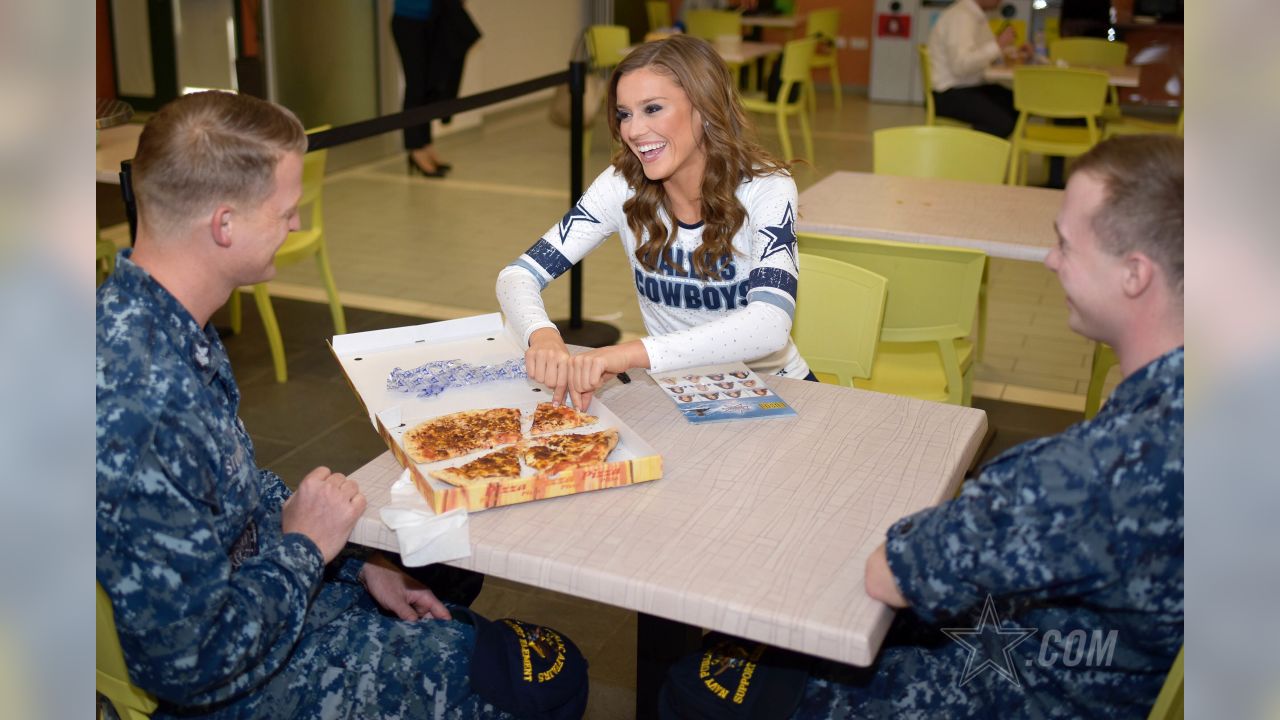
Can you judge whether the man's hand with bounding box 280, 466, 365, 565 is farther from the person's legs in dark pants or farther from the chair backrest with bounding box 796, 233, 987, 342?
the person's legs in dark pants

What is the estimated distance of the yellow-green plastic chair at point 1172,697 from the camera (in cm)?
127

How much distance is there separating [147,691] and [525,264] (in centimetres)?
120

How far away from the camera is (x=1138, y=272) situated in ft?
4.09

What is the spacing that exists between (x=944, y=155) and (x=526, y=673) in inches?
129

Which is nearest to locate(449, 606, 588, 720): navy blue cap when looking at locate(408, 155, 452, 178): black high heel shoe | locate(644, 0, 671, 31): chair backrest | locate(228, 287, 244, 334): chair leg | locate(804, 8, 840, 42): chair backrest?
locate(228, 287, 244, 334): chair leg

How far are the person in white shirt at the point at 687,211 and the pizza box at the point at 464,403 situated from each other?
99 millimetres

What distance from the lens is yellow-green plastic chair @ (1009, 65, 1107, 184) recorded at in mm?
6305

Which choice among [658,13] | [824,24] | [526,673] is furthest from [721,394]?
[658,13]

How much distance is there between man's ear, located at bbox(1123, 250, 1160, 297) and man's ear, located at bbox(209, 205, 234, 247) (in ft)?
3.50

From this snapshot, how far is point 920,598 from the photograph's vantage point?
1.30m

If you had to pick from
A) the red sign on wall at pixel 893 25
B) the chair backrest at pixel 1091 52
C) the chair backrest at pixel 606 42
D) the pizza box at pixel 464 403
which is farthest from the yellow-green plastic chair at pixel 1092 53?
the pizza box at pixel 464 403

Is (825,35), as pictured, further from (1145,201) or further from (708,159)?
(1145,201)
